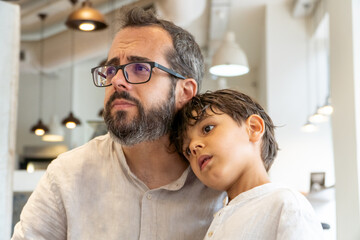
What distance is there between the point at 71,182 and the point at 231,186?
54cm

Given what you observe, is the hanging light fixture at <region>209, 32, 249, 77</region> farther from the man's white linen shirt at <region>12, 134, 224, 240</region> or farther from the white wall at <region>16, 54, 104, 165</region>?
the white wall at <region>16, 54, 104, 165</region>

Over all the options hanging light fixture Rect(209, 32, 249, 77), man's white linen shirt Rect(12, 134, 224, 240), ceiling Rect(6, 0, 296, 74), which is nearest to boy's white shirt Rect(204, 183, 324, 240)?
man's white linen shirt Rect(12, 134, 224, 240)

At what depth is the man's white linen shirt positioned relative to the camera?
69.6 inches

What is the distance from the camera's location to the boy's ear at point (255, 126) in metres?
1.67

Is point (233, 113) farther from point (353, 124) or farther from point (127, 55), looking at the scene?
point (353, 124)

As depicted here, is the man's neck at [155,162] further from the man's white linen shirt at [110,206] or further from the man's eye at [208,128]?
the man's eye at [208,128]

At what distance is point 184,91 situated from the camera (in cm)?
193

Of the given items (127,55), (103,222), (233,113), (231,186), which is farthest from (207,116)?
(103,222)

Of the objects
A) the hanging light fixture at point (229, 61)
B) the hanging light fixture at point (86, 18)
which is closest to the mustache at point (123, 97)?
the hanging light fixture at point (86, 18)

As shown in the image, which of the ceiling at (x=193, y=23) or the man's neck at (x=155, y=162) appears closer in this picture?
the man's neck at (x=155, y=162)

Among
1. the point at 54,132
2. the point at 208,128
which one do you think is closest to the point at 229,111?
the point at 208,128

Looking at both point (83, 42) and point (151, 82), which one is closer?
point (151, 82)

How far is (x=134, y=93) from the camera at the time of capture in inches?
68.5

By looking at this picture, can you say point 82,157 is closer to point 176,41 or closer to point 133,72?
point 133,72
